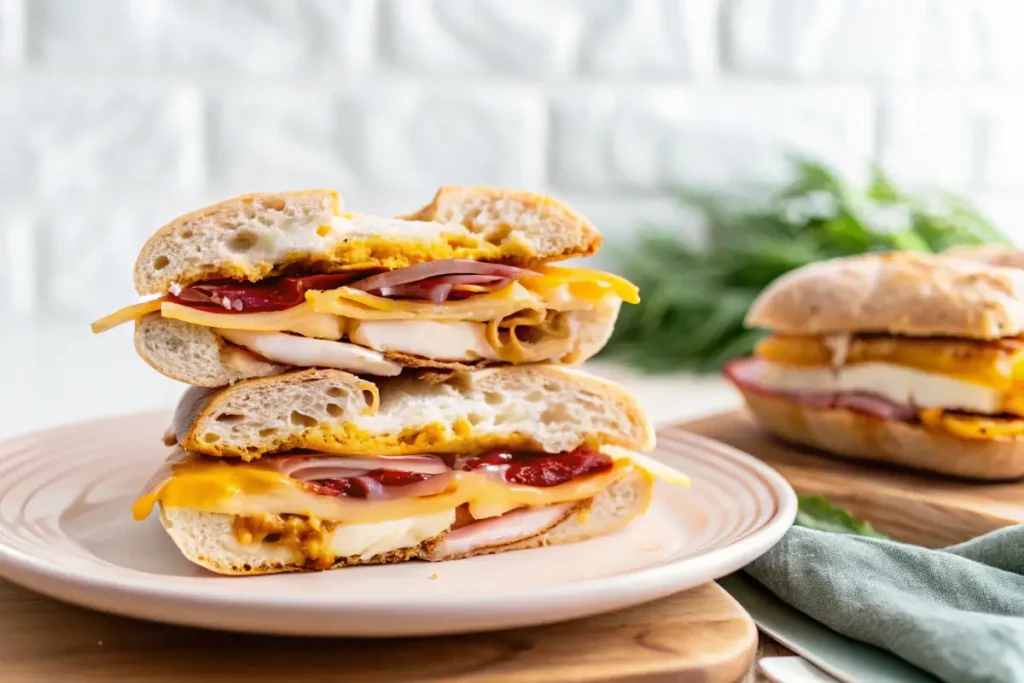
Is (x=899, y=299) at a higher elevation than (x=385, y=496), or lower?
higher

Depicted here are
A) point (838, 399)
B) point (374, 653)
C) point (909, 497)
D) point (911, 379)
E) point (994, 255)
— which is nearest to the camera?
point (374, 653)

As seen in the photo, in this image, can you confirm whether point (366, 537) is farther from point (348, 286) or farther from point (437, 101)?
point (437, 101)

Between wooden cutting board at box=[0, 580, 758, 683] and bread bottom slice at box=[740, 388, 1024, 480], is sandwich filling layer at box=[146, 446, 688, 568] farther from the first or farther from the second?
bread bottom slice at box=[740, 388, 1024, 480]

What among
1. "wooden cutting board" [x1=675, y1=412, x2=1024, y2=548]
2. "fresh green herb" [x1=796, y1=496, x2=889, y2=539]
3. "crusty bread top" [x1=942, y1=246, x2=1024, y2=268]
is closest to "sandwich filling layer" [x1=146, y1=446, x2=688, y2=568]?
"fresh green herb" [x1=796, y1=496, x2=889, y2=539]

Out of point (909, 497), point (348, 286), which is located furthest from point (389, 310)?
point (909, 497)

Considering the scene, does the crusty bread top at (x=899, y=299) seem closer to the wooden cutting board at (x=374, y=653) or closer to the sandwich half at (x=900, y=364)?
the sandwich half at (x=900, y=364)

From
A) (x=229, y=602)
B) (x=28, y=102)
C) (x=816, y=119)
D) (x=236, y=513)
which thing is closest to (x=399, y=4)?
Result: (x=28, y=102)

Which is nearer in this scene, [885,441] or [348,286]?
[348,286]
